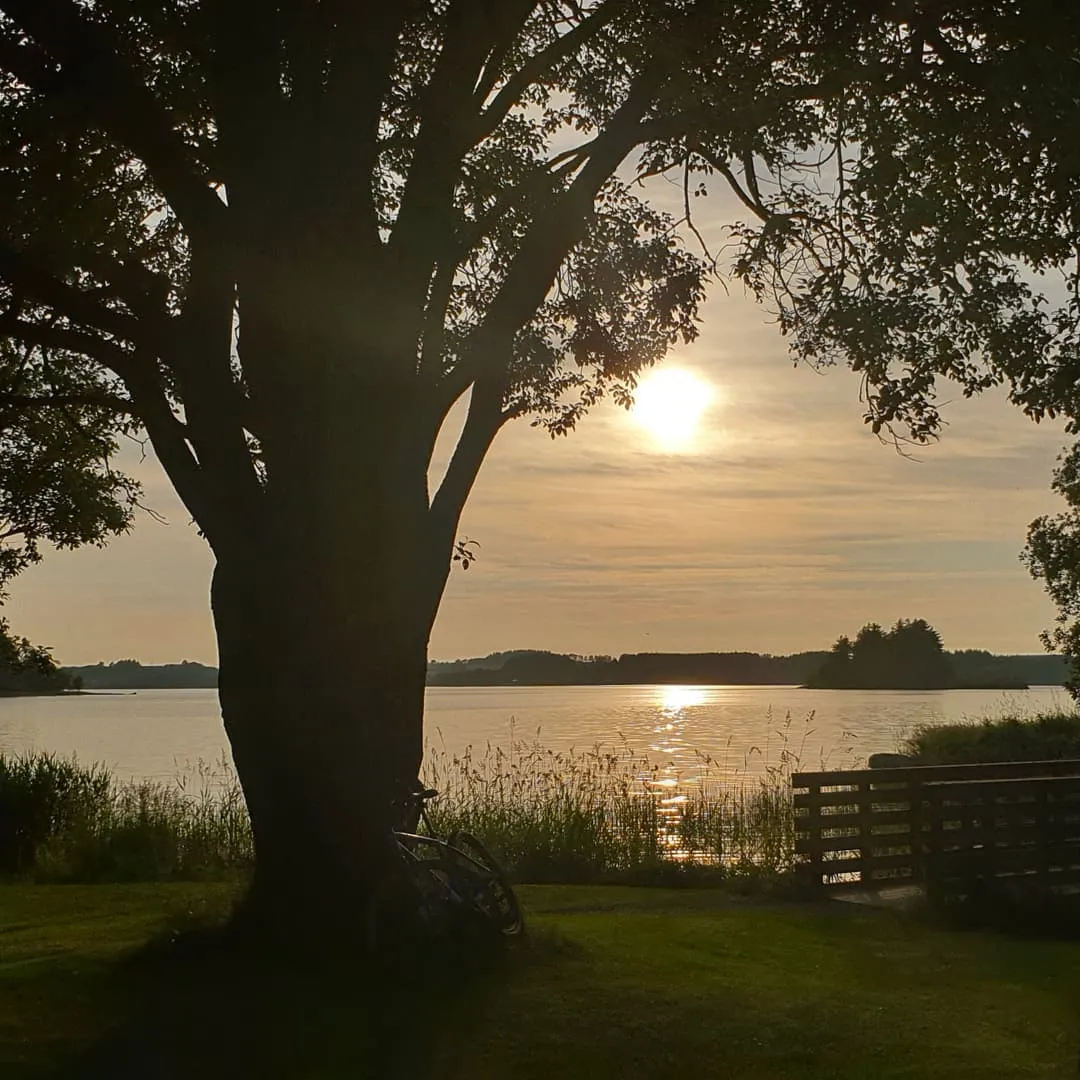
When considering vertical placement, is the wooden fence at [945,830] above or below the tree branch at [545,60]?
below

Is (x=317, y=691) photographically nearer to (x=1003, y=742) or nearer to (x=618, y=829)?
(x=618, y=829)

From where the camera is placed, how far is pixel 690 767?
3712cm

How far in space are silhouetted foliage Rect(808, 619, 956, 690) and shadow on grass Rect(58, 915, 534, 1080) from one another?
8932 centimetres

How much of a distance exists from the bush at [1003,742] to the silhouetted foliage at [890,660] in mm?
59682

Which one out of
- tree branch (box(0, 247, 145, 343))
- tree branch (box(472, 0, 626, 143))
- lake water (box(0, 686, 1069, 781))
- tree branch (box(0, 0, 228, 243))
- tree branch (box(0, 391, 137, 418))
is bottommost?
lake water (box(0, 686, 1069, 781))

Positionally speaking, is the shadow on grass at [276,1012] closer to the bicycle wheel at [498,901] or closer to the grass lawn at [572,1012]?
the grass lawn at [572,1012]

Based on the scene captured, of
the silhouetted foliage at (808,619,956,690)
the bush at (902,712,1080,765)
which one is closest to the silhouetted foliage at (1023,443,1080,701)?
the bush at (902,712,1080,765)

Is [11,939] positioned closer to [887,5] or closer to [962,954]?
[962,954]

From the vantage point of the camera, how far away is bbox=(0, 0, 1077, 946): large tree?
8742 millimetres

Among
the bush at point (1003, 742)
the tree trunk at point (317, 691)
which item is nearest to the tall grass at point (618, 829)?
the tree trunk at point (317, 691)

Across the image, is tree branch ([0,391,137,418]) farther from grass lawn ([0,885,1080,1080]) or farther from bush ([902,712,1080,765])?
bush ([902,712,1080,765])

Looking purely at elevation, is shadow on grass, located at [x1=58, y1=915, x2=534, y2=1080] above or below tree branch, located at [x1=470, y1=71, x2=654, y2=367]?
below

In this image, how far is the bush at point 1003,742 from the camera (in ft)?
95.5

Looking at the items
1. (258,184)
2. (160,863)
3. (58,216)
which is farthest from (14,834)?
(258,184)
